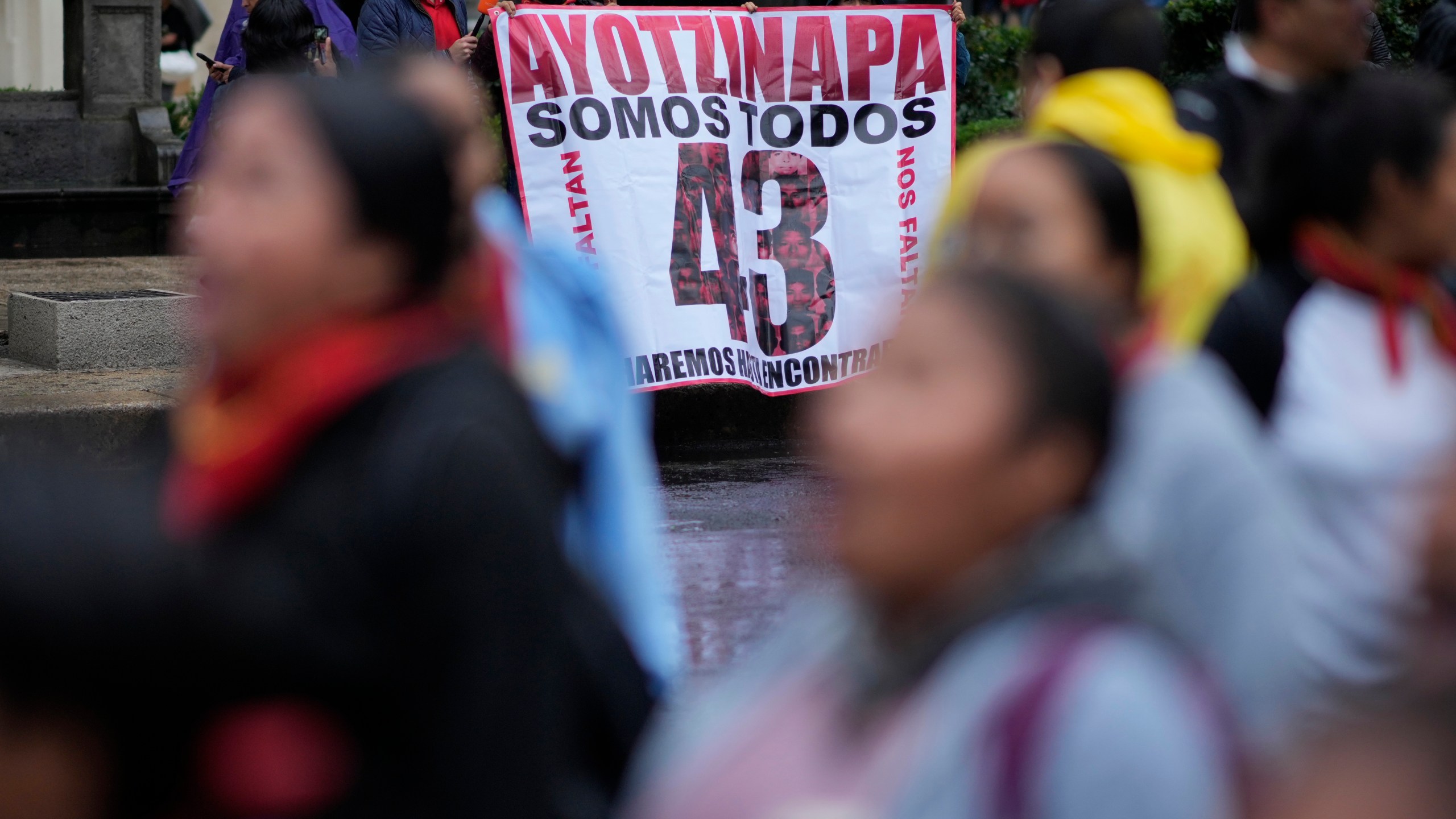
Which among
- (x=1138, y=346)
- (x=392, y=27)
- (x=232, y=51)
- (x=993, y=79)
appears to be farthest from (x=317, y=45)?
(x=1138, y=346)

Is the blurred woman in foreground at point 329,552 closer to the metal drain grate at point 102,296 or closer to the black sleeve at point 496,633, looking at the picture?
the black sleeve at point 496,633

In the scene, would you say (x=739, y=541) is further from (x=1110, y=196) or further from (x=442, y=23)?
(x=442, y=23)

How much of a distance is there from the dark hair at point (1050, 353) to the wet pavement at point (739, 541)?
3.58m

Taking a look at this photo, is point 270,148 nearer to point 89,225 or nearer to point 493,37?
point 493,37

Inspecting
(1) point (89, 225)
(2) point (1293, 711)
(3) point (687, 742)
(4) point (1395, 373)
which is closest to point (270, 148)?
(3) point (687, 742)

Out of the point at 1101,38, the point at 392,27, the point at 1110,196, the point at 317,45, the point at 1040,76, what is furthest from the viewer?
the point at 392,27

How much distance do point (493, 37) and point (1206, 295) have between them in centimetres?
529

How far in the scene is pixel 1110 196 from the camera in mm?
2496

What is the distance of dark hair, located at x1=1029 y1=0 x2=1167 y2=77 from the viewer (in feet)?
11.8

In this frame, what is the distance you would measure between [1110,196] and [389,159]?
1.04m

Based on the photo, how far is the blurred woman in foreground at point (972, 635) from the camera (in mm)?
1466

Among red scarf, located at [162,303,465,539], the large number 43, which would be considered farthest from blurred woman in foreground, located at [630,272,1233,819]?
the large number 43

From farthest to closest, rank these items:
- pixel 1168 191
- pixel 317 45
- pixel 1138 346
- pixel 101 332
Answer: pixel 317 45, pixel 101 332, pixel 1168 191, pixel 1138 346

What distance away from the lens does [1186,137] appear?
11.0 feet
